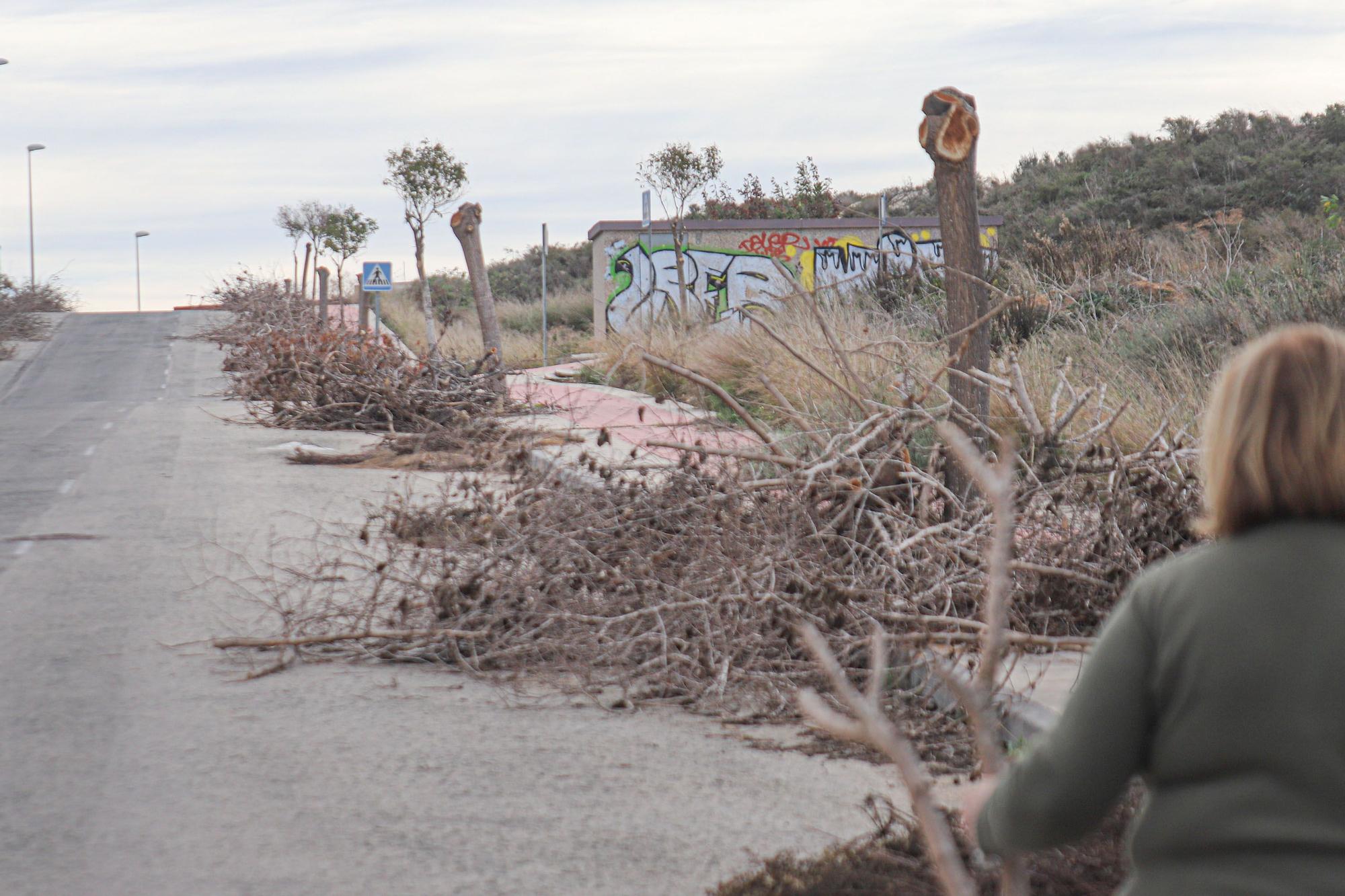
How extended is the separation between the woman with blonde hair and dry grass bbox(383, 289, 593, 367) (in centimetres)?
2122

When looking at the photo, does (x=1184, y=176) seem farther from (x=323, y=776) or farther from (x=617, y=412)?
(x=323, y=776)

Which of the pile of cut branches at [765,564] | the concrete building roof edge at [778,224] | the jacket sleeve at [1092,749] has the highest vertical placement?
the concrete building roof edge at [778,224]

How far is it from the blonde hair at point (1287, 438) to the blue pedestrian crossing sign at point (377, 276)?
22.7 m

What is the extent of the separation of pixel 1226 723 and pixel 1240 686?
5cm

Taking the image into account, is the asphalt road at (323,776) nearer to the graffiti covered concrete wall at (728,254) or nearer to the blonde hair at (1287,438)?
the blonde hair at (1287,438)

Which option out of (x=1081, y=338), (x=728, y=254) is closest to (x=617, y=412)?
(x=1081, y=338)

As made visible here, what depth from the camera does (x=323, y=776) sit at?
4.39 m

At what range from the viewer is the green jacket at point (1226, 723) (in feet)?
5.38

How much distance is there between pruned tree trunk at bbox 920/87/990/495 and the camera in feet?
22.4

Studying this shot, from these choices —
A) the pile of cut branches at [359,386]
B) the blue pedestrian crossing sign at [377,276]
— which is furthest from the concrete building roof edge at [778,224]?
the pile of cut branches at [359,386]

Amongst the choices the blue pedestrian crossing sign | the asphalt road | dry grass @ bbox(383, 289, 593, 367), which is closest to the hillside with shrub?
dry grass @ bbox(383, 289, 593, 367)

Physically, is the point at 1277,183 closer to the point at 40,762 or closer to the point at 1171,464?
the point at 1171,464

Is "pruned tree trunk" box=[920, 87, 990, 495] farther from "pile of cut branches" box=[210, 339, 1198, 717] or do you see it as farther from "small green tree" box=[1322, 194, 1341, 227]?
"small green tree" box=[1322, 194, 1341, 227]

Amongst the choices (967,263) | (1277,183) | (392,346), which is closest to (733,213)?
(1277,183)
